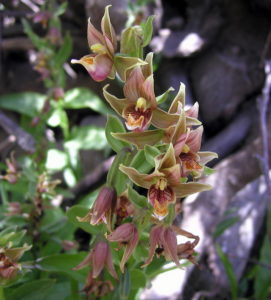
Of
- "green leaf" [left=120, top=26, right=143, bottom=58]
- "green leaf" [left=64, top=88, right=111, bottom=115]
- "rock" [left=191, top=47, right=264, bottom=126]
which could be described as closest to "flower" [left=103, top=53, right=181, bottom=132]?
"green leaf" [left=120, top=26, right=143, bottom=58]

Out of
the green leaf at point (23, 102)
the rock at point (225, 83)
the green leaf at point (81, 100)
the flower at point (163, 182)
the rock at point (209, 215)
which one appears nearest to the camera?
the flower at point (163, 182)

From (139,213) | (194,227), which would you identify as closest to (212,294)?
(194,227)

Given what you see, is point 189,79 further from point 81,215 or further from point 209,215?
point 81,215

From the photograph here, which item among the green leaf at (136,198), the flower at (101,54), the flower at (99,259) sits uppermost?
the flower at (101,54)

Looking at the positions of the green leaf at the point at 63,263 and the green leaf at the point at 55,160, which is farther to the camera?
the green leaf at the point at 55,160

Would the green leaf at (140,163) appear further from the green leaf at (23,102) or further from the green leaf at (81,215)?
the green leaf at (23,102)

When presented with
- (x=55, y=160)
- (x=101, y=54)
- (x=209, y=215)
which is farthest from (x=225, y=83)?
(x=101, y=54)

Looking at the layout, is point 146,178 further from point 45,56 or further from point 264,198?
point 264,198

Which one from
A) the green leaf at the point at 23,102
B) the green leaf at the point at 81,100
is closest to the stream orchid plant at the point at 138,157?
the green leaf at the point at 81,100
